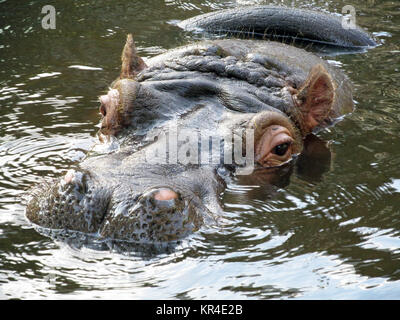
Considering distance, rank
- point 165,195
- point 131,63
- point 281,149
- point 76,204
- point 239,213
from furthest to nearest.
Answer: point 131,63 < point 281,149 < point 239,213 < point 76,204 < point 165,195

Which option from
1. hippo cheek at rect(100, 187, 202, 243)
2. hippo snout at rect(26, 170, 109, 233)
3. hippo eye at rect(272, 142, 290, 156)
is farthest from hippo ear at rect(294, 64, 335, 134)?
hippo snout at rect(26, 170, 109, 233)

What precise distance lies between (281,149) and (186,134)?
0.89 m

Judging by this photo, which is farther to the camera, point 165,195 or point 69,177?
point 69,177

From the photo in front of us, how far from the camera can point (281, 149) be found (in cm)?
570

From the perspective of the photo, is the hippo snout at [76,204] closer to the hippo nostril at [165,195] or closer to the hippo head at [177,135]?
the hippo head at [177,135]

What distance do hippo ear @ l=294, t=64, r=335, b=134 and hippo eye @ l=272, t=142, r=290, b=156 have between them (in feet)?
2.21

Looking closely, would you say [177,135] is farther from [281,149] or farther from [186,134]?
[281,149]

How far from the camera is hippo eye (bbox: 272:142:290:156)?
18.6ft

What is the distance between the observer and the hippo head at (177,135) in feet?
13.8

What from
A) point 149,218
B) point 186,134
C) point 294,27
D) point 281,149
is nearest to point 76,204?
point 149,218

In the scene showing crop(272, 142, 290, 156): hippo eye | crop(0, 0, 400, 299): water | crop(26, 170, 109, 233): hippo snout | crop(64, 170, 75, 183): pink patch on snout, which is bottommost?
crop(0, 0, 400, 299): water

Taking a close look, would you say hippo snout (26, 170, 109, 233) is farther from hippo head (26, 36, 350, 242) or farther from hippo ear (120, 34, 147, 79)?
hippo ear (120, 34, 147, 79)
